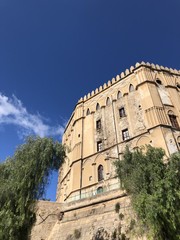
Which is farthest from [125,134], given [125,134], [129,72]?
[129,72]

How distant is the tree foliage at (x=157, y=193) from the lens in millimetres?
8281

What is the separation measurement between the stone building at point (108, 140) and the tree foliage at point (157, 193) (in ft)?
8.66

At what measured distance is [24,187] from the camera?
9.98m

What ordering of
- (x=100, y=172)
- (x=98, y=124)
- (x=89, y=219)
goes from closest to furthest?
(x=89, y=219), (x=100, y=172), (x=98, y=124)

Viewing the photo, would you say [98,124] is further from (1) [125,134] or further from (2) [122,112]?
(1) [125,134]

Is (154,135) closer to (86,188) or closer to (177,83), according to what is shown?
(86,188)

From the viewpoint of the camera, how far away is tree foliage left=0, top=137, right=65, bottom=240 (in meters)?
8.99

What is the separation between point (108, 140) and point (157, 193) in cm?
1334

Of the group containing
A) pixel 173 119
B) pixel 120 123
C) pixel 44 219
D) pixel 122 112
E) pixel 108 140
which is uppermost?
pixel 122 112

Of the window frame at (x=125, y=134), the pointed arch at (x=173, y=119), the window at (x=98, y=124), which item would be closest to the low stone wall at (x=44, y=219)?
the window frame at (x=125, y=134)

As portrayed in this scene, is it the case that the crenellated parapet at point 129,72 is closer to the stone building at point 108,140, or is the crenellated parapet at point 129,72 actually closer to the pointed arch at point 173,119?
the stone building at point 108,140

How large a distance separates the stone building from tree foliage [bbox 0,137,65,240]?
2.07 m

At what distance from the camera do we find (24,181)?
10.1 m

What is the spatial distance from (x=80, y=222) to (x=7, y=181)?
6073 mm
